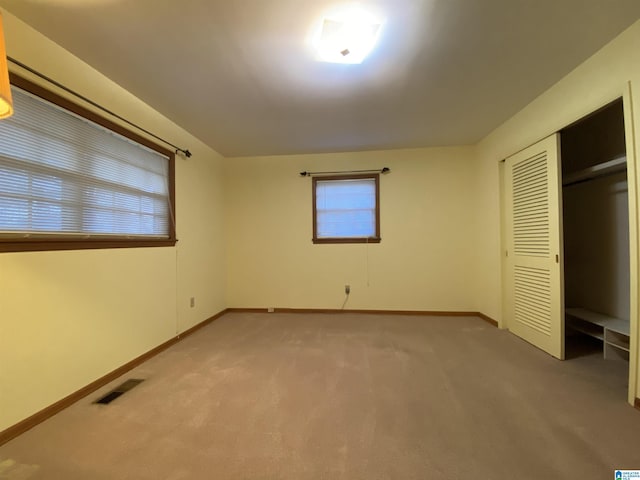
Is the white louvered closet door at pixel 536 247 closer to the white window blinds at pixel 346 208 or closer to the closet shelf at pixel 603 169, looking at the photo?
the closet shelf at pixel 603 169

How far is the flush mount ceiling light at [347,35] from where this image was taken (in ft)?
5.40

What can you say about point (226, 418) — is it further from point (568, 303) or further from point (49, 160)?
point (568, 303)

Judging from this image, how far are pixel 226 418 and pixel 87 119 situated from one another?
2.41 meters

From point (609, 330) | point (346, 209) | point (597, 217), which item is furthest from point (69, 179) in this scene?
point (597, 217)

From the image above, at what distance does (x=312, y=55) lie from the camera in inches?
78.0

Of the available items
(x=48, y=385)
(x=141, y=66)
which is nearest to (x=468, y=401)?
(x=48, y=385)

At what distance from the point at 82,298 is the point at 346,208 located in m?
3.28

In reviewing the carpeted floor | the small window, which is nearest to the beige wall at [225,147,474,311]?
the small window

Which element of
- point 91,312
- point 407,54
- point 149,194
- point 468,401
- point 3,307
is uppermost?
point 407,54

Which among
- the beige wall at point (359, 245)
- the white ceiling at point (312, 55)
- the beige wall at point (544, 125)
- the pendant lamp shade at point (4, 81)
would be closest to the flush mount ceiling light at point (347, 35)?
the white ceiling at point (312, 55)

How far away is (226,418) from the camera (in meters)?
1.72

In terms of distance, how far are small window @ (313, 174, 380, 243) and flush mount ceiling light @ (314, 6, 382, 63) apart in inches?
90.1

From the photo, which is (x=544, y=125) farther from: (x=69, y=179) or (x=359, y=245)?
(x=69, y=179)

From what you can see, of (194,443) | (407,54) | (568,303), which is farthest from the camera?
(568,303)
